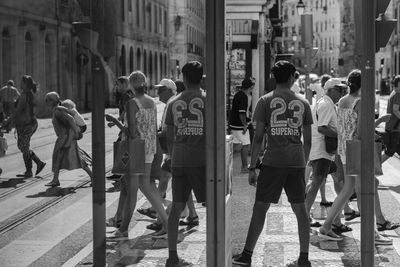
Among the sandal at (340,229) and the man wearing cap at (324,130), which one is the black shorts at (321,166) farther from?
the sandal at (340,229)

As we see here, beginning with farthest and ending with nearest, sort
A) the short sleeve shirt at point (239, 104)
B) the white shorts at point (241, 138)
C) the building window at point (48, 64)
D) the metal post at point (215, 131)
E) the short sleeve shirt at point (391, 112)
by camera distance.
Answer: the short sleeve shirt at point (391, 112) → the white shorts at point (241, 138) → the short sleeve shirt at point (239, 104) → the metal post at point (215, 131) → the building window at point (48, 64)

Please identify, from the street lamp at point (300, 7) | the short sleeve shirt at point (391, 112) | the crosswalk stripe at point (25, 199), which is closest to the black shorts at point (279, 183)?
the crosswalk stripe at point (25, 199)

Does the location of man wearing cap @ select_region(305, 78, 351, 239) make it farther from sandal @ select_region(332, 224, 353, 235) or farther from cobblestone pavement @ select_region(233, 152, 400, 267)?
cobblestone pavement @ select_region(233, 152, 400, 267)

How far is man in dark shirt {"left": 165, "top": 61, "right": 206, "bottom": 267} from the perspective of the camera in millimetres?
6242

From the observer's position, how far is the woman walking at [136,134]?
637 cm

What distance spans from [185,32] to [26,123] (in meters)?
1.34

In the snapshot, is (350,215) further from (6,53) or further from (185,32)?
(6,53)

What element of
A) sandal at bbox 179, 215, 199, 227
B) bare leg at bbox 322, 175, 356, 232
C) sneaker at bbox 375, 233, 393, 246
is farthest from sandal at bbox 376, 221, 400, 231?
sandal at bbox 179, 215, 199, 227

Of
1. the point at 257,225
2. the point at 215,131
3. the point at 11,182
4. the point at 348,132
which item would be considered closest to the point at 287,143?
the point at 348,132

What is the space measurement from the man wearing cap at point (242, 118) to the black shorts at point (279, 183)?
69cm

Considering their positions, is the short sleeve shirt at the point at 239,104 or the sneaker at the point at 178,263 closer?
the sneaker at the point at 178,263

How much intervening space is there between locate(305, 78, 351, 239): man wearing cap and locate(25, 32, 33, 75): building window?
11.0 ft

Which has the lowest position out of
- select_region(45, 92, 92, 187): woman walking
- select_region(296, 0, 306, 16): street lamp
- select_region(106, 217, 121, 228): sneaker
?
select_region(106, 217, 121, 228): sneaker

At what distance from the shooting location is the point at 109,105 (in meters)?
6.19
